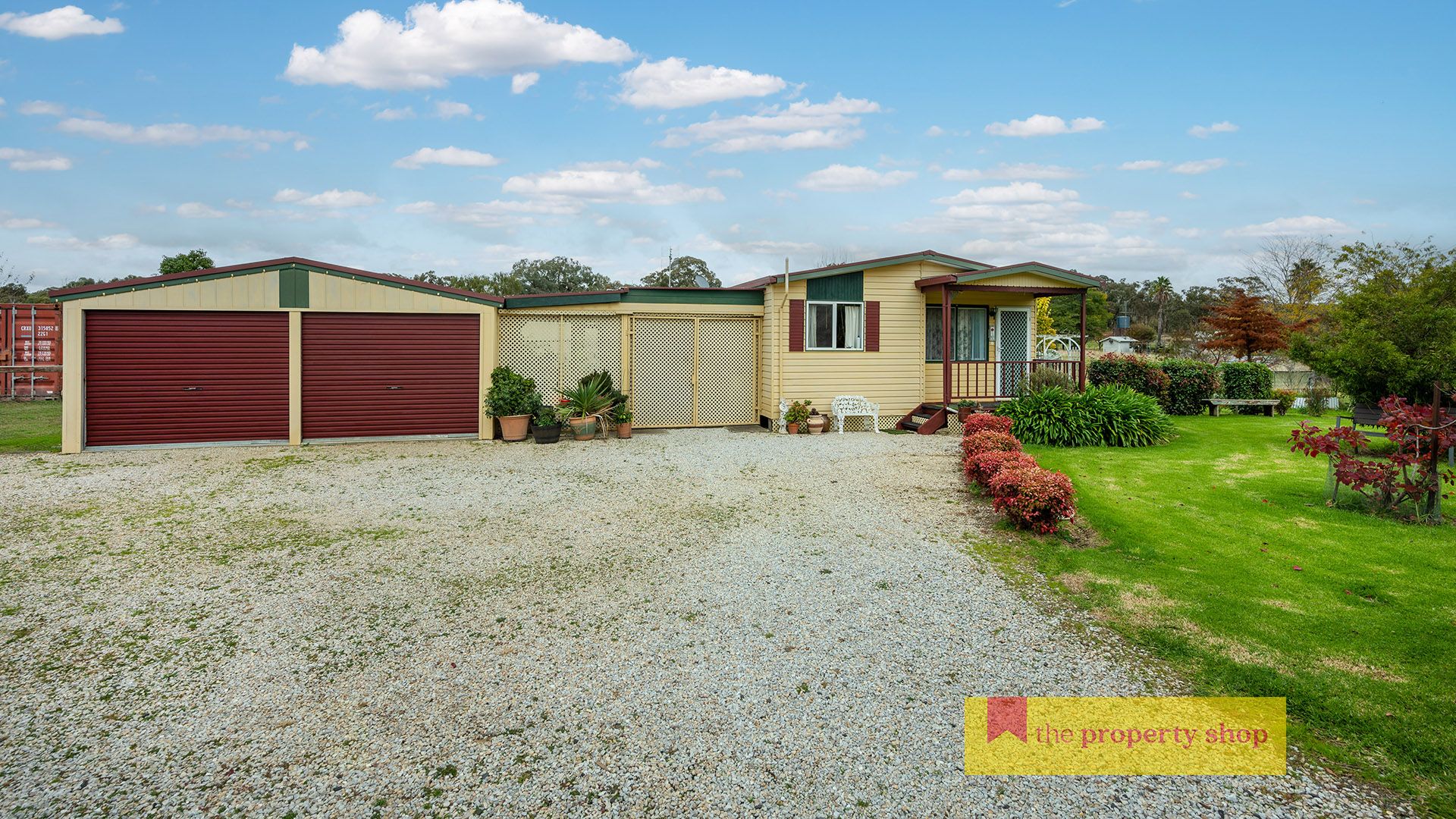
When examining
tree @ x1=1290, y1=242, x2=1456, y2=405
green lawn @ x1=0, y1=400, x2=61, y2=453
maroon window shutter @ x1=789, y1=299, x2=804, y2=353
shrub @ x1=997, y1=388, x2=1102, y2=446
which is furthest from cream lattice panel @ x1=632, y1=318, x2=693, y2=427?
tree @ x1=1290, y1=242, x2=1456, y2=405

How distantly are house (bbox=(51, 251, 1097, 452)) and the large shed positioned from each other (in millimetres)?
27

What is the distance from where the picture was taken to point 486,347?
1246 centimetres

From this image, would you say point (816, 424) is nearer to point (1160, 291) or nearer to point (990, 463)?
point (990, 463)

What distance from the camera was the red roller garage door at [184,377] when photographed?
11.0m

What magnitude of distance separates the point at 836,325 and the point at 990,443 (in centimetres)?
574

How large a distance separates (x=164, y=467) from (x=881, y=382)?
1212 centimetres

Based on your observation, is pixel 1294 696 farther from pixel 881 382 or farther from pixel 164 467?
pixel 164 467

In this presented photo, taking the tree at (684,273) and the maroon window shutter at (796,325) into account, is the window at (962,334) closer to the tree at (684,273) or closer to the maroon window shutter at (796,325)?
the maroon window shutter at (796,325)

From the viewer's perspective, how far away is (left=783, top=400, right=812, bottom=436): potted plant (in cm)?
1333

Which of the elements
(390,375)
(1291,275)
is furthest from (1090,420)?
(1291,275)

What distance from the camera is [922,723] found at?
10.3 ft

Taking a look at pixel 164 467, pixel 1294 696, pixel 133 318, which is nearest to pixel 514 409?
pixel 164 467

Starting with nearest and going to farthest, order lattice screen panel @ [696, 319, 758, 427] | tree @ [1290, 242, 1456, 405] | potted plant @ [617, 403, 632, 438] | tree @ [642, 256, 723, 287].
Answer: tree @ [1290, 242, 1456, 405]
potted plant @ [617, 403, 632, 438]
lattice screen panel @ [696, 319, 758, 427]
tree @ [642, 256, 723, 287]

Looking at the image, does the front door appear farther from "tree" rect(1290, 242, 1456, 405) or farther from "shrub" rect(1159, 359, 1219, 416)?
"tree" rect(1290, 242, 1456, 405)
